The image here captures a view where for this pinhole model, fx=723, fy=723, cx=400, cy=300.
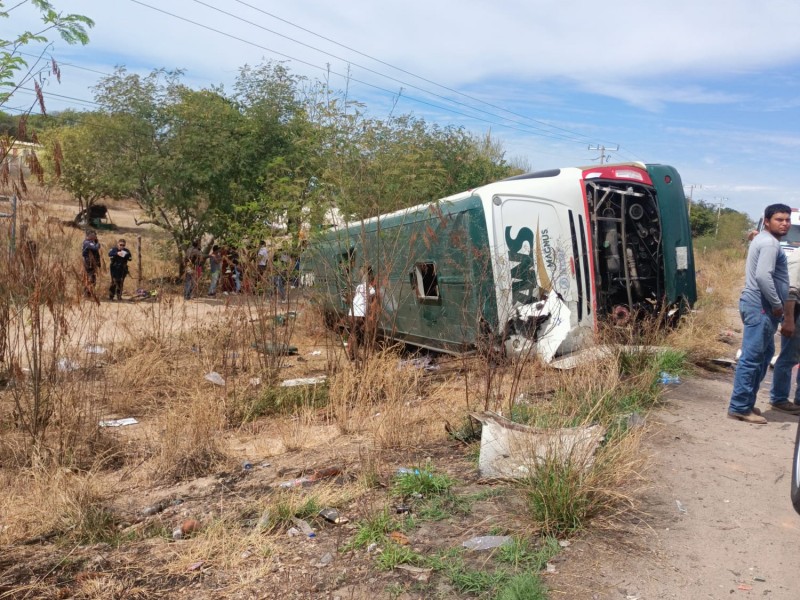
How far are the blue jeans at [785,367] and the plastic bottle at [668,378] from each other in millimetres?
977

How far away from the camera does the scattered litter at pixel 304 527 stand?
3979 mm

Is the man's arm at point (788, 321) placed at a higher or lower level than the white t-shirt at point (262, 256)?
lower

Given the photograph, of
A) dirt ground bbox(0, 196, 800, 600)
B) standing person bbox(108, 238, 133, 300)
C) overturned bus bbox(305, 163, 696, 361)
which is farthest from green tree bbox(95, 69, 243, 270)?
dirt ground bbox(0, 196, 800, 600)

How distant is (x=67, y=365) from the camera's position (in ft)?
19.9

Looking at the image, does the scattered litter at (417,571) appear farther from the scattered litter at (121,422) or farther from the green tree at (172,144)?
the green tree at (172,144)

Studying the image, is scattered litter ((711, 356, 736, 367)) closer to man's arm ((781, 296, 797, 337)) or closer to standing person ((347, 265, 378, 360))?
man's arm ((781, 296, 797, 337))

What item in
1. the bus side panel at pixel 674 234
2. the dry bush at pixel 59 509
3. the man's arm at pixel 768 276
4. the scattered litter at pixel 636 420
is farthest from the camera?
the bus side panel at pixel 674 234

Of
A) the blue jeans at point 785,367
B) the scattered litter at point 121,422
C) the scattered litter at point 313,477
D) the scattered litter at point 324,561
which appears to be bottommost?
the scattered litter at point 121,422

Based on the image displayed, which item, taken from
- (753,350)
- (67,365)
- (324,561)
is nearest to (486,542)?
(324,561)

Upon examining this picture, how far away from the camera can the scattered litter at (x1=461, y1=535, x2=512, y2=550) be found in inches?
145

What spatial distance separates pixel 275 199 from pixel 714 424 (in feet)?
17.0

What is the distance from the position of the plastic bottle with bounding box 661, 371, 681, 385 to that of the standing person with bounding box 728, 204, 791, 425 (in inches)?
48.2

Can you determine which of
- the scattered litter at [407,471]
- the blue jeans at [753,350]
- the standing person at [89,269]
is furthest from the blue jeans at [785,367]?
the standing person at [89,269]

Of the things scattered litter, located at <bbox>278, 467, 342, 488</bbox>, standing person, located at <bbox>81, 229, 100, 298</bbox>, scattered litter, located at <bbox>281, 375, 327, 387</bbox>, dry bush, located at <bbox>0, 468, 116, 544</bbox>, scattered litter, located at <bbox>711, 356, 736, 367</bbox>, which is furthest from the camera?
scattered litter, located at <bbox>711, 356, 736, 367</bbox>
